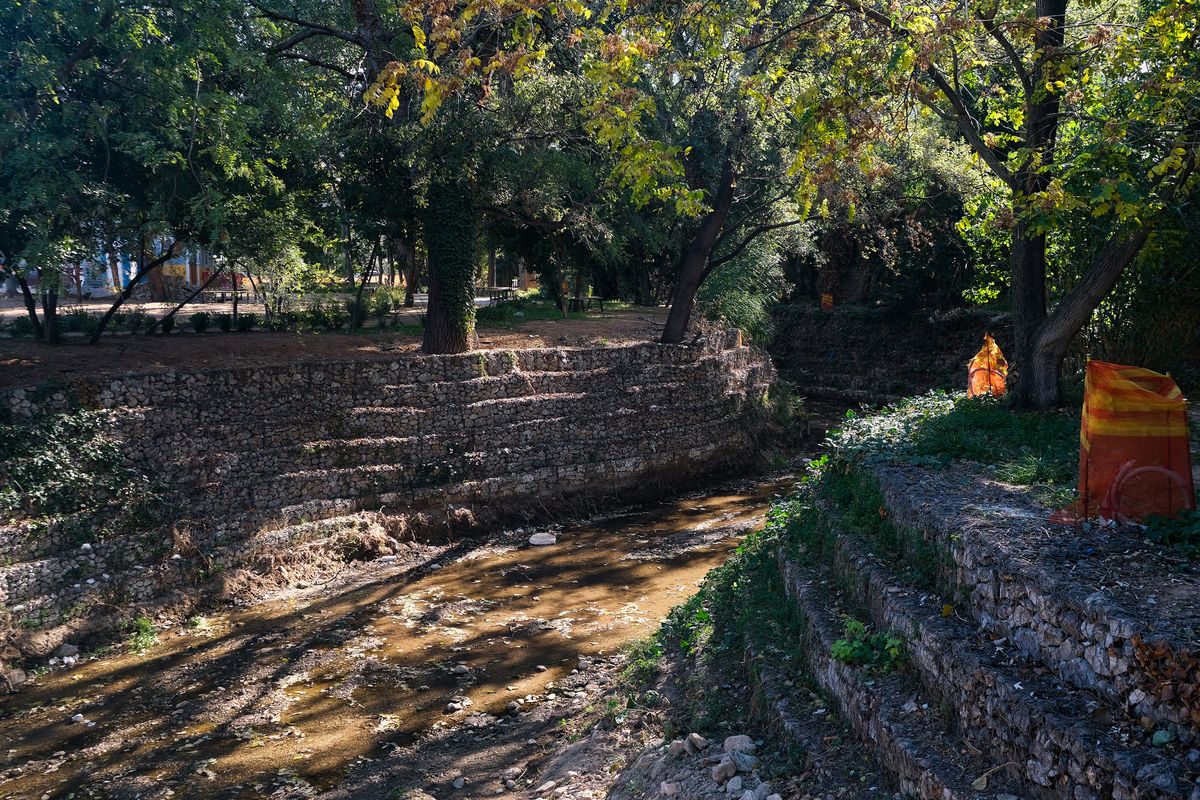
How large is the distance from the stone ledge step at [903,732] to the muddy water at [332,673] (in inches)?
167

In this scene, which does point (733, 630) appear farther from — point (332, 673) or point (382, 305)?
point (382, 305)

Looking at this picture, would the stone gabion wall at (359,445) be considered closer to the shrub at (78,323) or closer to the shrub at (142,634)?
the shrub at (142,634)

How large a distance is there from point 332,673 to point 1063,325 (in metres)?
9.89

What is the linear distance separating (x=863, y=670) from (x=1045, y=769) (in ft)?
6.24

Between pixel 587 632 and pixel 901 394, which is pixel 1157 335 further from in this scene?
pixel 901 394

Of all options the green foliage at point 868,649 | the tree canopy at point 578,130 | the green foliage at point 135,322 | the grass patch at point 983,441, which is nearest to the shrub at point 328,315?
the tree canopy at point 578,130

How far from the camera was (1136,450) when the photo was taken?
6.41 metres

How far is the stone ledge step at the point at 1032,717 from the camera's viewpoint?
14.0 ft

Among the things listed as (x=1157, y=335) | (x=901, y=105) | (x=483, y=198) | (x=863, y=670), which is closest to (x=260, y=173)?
(x=483, y=198)

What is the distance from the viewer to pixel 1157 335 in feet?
39.8

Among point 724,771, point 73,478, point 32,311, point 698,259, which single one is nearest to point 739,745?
point 724,771

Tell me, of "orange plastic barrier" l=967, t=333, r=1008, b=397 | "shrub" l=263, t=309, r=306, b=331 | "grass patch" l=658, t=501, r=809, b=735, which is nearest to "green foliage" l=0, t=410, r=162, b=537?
"shrub" l=263, t=309, r=306, b=331

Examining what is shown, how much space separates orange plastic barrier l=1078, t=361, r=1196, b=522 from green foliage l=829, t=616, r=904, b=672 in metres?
1.71

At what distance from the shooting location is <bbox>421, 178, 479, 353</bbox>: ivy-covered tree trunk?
17.5 metres
